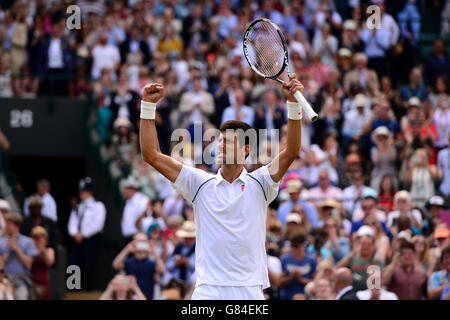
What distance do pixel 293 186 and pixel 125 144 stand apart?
3.56 m

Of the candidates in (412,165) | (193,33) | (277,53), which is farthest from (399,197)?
(193,33)

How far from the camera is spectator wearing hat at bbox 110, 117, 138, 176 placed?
16.0 metres

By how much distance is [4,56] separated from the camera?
58.5 feet

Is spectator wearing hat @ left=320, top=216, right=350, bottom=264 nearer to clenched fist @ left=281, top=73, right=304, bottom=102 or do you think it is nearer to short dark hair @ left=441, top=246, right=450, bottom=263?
short dark hair @ left=441, top=246, right=450, bottom=263

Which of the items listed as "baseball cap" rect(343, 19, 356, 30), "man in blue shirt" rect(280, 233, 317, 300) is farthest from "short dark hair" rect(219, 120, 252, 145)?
"baseball cap" rect(343, 19, 356, 30)

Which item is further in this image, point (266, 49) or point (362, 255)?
point (362, 255)

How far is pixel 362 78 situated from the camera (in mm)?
16516

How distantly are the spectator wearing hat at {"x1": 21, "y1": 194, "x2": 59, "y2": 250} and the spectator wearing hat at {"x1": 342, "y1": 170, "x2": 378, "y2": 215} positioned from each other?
12.5 ft

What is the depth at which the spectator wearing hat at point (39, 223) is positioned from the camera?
44.7ft

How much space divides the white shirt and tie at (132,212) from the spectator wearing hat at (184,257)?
1.73 meters

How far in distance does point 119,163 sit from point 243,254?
967 cm

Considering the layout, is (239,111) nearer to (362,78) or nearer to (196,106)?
(196,106)

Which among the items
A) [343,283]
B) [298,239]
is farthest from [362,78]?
[343,283]

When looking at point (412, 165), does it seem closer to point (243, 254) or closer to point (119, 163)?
point (119, 163)
